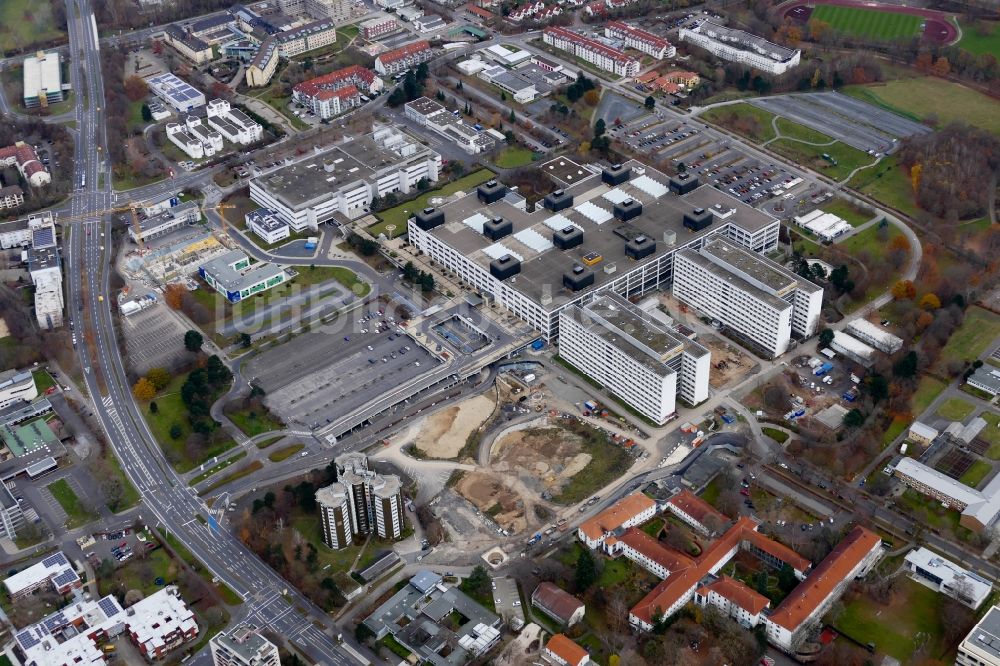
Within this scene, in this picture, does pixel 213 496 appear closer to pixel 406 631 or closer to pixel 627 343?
pixel 406 631

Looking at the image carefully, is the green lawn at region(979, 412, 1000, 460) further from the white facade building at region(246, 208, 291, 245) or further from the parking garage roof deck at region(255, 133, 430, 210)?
the white facade building at region(246, 208, 291, 245)

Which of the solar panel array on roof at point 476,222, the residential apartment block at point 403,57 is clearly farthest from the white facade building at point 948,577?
the residential apartment block at point 403,57

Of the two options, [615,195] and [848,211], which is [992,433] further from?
[615,195]

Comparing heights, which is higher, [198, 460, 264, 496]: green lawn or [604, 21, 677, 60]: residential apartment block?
[604, 21, 677, 60]: residential apartment block

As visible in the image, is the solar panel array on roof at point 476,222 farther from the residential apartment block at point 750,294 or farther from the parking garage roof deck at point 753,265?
the parking garage roof deck at point 753,265

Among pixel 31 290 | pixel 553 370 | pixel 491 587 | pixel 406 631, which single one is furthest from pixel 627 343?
pixel 31 290

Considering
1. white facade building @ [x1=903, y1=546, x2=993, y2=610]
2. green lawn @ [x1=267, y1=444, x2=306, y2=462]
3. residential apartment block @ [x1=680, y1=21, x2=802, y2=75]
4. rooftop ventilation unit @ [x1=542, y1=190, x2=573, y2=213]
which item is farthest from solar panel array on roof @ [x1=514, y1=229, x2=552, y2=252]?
residential apartment block @ [x1=680, y1=21, x2=802, y2=75]

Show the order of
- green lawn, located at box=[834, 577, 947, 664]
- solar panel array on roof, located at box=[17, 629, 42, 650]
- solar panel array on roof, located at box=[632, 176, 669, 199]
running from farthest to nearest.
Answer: solar panel array on roof, located at box=[632, 176, 669, 199] → solar panel array on roof, located at box=[17, 629, 42, 650] → green lawn, located at box=[834, 577, 947, 664]
